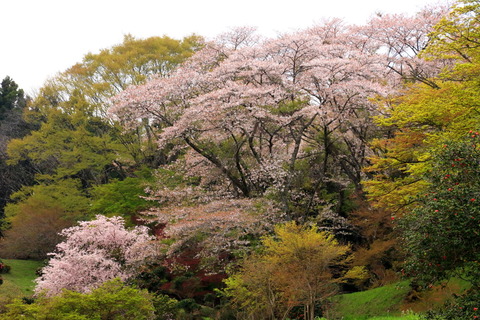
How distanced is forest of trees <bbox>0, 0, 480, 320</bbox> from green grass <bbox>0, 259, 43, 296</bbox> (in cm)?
115

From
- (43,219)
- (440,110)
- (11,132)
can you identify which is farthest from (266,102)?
(11,132)

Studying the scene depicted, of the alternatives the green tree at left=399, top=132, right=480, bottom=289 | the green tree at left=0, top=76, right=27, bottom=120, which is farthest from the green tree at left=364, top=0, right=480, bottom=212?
the green tree at left=0, top=76, right=27, bottom=120

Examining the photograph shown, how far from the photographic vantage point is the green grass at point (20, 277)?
869 inches

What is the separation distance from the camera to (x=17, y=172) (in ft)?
133

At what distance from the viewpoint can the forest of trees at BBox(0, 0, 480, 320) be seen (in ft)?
33.1

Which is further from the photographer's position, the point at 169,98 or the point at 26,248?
the point at 26,248

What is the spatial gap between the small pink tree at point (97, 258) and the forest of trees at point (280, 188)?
9cm

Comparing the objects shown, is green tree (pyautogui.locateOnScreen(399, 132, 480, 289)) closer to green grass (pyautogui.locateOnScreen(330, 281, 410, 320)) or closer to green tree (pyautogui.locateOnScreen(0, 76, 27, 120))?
green grass (pyautogui.locateOnScreen(330, 281, 410, 320))

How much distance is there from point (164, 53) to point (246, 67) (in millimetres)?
14526

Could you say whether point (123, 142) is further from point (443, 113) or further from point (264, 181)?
point (443, 113)

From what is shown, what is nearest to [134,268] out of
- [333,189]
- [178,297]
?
[178,297]

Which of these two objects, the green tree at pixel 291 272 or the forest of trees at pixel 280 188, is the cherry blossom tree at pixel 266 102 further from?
the green tree at pixel 291 272

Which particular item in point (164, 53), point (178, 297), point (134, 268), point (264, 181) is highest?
point (164, 53)

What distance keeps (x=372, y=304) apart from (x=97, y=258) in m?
11.5
